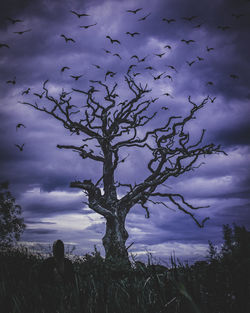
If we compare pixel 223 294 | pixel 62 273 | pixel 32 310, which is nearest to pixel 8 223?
pixel 62 273

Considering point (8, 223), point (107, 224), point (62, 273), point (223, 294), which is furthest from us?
point (8, 223)

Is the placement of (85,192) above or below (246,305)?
above

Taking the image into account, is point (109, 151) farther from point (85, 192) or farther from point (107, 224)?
point (107, 224)

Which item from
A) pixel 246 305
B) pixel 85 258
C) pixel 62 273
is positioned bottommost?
pixel 85 258

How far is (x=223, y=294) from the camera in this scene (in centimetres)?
199

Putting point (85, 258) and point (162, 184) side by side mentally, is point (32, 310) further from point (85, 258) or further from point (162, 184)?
point (162, 184)

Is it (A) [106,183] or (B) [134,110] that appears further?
(B) [134,110]

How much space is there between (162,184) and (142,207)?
208 cm

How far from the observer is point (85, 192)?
17.8m

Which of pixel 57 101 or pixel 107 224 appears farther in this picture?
pixel 57 101

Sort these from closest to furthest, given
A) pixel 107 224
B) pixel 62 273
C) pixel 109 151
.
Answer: pixel 62 273 → pixel 107 224 → pixel 109 151

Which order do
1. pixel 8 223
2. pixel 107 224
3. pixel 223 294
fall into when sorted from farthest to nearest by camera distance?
1. pixel 8 223
2. pixel 107 224
3. pixel 223 294

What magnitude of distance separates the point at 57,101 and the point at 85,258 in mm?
12132

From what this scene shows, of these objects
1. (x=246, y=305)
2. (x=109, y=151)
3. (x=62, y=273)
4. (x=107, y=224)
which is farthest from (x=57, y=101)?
(x=246, y=305)
